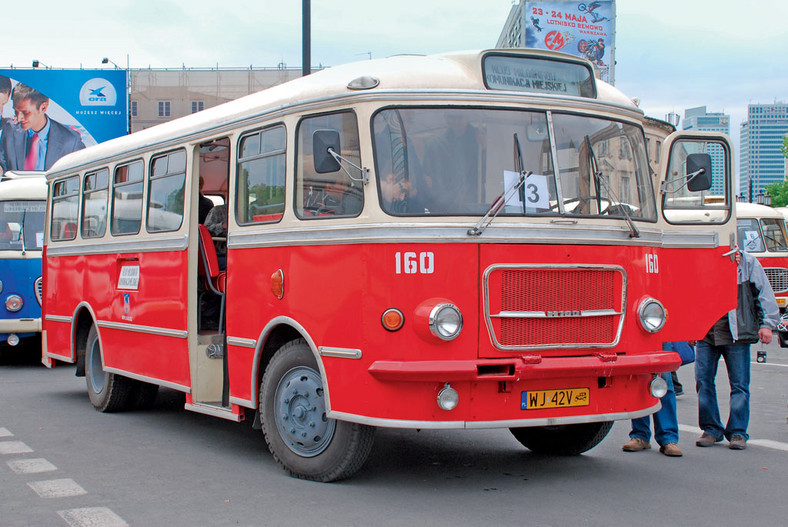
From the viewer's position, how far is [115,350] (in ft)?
35.2

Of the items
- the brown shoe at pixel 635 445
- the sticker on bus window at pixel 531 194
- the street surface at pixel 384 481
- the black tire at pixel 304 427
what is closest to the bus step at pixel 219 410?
the street surface at pixel 384 481

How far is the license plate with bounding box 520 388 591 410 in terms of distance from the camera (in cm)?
682

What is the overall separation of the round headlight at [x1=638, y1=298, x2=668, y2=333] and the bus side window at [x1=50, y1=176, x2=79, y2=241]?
23.9 feet

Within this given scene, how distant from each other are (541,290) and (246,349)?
2.54 meters

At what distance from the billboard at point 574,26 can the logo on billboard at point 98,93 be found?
40666 millimetres

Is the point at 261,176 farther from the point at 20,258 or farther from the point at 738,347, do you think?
the point at 20,258

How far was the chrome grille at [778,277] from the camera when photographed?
25.2 m

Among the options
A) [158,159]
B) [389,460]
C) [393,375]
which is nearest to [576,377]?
[393,375]

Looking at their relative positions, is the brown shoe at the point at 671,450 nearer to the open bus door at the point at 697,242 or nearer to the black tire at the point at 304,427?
the open bus door at the point at 697,242

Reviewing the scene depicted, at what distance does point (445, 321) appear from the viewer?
6594 millimetres

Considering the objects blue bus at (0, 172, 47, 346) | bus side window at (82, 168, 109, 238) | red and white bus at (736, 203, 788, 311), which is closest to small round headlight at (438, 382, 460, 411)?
bus side window at (82, 168, 109, 238)

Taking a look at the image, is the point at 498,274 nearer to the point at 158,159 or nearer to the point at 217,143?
the point at 217,143

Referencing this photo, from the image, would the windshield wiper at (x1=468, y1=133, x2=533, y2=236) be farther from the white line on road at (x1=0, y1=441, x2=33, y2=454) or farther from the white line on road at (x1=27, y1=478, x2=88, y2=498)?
the white line on road at (x1=0, y1=441, x2=33, y2=454)

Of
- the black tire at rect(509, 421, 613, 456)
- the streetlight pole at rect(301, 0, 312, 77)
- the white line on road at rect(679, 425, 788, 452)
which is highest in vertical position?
the streetlight pole at rect(301, 0, 312, 77)
